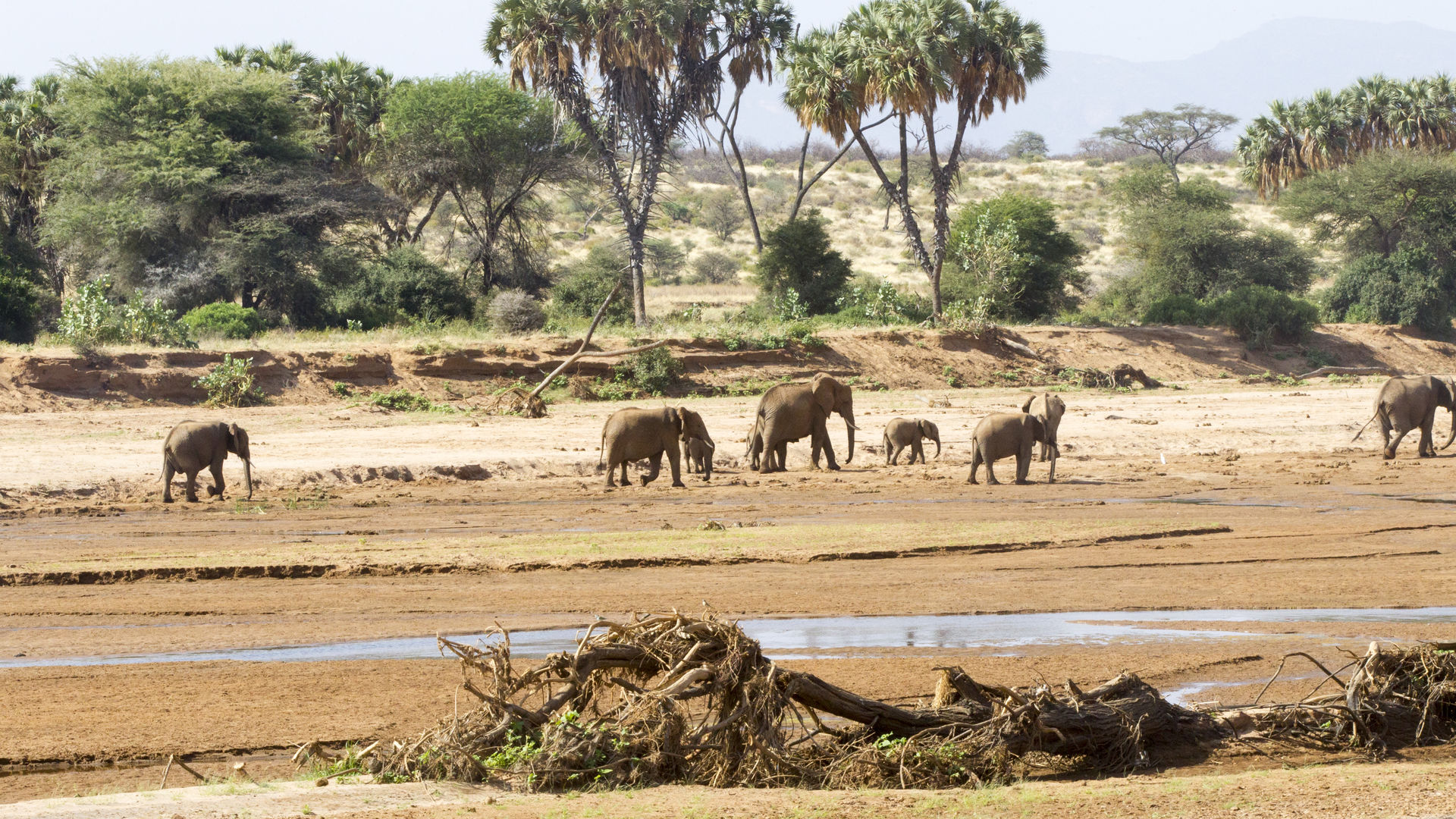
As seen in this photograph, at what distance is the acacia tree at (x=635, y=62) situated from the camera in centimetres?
4009

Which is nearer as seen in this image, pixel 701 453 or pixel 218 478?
pixel 218 478

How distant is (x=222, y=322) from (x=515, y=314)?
7750 millimetres

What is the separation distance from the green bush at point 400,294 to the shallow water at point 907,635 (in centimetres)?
2846

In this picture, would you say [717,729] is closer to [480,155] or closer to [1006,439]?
[1006,439]

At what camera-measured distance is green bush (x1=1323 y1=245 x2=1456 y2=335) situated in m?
44.9

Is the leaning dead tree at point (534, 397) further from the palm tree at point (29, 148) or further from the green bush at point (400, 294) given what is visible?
the palm tree at point (29, 148)

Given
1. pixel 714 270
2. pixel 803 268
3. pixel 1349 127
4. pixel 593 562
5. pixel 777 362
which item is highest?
pixel 1349 127

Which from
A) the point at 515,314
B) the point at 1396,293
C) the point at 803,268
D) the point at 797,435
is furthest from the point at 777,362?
the point at 1396,293

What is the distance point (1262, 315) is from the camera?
Answer: 40.4 metres

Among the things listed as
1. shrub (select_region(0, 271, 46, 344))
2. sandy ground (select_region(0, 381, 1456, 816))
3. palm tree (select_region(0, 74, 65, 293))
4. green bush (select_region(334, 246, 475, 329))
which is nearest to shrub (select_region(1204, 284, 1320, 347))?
sandy ground (select_region(0, 381, 1456, 816))

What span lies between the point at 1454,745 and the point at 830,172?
281 ft

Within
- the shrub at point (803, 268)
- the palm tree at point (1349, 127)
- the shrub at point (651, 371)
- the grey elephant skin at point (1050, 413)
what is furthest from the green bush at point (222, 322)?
the palm tree at point (1349, 127)

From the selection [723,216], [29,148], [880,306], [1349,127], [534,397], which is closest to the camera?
[534,397]

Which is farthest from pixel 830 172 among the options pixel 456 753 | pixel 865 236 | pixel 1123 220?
pixel 456 753
